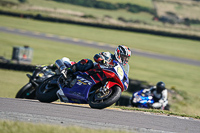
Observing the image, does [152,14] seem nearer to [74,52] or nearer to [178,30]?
[178,30]

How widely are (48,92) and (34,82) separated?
4.86 feet

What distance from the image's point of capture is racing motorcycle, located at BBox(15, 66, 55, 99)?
9.35 metres

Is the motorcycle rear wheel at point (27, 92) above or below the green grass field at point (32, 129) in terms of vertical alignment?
below

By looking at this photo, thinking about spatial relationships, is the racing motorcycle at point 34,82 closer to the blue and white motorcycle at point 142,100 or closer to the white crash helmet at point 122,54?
the white crash helmet at point 122,54

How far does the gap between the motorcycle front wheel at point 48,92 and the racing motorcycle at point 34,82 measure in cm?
117

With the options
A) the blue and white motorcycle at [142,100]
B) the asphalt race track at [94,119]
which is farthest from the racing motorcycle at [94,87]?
the blue and white motorcycle at [142,100]

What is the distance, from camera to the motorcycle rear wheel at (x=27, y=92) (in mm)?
9305

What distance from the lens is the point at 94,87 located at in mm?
7340

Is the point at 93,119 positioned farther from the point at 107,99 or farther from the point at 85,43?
the point at 85,43

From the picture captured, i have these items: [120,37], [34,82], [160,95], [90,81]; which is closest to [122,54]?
[90,81]

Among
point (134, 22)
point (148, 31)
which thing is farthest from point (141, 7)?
point (148, 31)

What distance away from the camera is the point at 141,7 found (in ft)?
149

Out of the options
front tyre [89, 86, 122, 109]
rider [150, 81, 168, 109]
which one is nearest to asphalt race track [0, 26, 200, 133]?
front tyre [89, 86, 122, 109]

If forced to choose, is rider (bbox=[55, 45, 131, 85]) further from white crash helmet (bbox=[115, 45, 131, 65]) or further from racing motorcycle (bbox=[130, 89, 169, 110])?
racing motorcycle (bbox=[130, 89, 169, 110])
